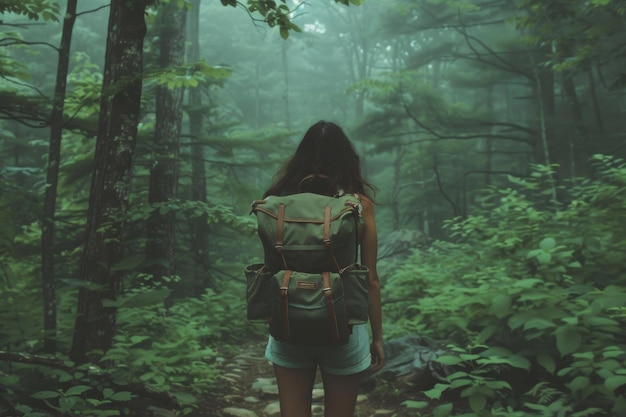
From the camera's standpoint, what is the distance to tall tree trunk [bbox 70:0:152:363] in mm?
4148

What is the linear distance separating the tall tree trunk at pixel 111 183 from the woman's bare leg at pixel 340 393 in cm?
241

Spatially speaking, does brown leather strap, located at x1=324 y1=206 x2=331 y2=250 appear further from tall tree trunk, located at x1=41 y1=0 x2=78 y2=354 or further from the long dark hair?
tall tree trunk, located at x1=41 y1=0 x2=78 y2=354

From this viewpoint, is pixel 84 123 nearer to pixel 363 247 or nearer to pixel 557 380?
pixel 363 247

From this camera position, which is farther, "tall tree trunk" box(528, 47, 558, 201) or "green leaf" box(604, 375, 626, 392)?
"tall tree trunk" box(528, 47, 558, 201)

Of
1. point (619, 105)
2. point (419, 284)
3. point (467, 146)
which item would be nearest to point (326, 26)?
point (467, 146)

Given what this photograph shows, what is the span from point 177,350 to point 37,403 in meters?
2.12

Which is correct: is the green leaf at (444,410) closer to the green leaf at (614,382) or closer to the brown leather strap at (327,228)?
the green leaf at (614,382)

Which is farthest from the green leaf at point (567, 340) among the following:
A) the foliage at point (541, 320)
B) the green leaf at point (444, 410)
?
the green leaf at point (444, 410)

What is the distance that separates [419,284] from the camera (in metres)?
8.34

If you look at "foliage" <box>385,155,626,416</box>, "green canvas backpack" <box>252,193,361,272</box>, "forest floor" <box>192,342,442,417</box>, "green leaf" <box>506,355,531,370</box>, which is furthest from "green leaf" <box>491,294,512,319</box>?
"green canvas backpack" <box>252,193,361,272</box>

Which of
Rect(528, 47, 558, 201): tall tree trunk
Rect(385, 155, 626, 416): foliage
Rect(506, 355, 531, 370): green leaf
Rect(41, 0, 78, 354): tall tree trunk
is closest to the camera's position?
Rect(385, 155, 626, 416): foliage

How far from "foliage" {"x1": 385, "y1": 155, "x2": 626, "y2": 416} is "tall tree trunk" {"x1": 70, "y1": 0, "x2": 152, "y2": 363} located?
2719 mm

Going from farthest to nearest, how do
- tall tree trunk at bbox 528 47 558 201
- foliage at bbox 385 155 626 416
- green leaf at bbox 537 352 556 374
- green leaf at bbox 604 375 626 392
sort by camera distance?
tall tree trunk at bbox 528 47 558 201, green leaf at bbox 537 352 556 374, foliage at bbox 385 155 626 416, green leaf at bbox 604 375 626 392

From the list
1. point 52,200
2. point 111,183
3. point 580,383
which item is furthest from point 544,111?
point 52,200
